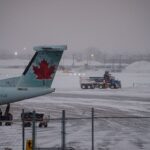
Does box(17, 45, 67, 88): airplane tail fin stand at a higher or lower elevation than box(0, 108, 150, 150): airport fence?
higher

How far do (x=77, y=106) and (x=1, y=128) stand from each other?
1683 cm

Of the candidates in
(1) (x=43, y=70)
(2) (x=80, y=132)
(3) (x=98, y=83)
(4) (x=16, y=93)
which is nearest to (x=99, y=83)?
(3) (x=98, y=83)

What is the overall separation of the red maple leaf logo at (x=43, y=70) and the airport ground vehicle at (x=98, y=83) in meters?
46.8

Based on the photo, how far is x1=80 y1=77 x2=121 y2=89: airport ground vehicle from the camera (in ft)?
245

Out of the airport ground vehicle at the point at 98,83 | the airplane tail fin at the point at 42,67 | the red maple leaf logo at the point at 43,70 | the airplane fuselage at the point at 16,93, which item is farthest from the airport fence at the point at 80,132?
the airport ground vehicle at the point at 98,83

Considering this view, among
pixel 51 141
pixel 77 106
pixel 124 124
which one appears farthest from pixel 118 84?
pixel 51 141

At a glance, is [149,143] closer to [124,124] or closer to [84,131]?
[84,131]

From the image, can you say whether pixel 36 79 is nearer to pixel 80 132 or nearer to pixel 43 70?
pixel 43 70

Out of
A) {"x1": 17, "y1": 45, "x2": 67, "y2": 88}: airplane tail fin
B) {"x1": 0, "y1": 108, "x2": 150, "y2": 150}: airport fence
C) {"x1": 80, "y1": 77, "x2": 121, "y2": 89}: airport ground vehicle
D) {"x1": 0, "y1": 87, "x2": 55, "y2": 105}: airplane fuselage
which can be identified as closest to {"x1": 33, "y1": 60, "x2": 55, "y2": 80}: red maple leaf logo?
{"x1": 17, "y1": 45, "x2": 67, "y2": 88}: airplane tail fin

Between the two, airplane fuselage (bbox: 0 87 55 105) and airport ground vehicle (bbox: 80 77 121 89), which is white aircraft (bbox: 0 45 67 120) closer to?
airplane fuselage (bbox: 0 87 55 105)

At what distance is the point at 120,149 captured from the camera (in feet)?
70.9

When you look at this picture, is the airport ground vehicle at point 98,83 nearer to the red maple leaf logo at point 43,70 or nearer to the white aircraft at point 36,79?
the white aircraft at point 36,79

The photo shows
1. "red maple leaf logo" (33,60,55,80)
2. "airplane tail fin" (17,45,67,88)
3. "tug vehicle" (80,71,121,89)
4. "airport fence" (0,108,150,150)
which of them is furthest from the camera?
"tug vehicle" (80,71,121,89)

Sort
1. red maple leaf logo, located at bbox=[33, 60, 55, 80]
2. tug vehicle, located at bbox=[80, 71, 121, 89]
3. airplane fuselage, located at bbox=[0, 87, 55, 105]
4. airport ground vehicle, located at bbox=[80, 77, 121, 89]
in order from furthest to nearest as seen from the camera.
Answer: tug vehicle, located at bbox=[80, 71, 121, 89], airport ground vehicle, located at bbox=[80, 77, 121, 89], airplane fuselage, located at bbox=[0, 87, 55, 105], red maple leaf logo, located at bbox=[33, 60, 55, 80]
